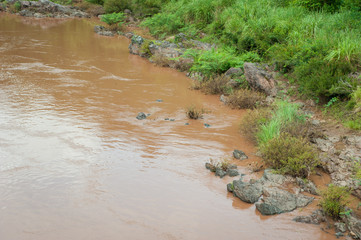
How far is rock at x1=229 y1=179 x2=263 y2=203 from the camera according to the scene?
16.1ft

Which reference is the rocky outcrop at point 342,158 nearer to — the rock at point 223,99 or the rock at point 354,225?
the rock at point 354,225

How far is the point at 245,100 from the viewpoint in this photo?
874cm

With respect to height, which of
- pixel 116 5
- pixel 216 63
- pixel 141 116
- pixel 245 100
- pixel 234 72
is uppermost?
pixel 116 5

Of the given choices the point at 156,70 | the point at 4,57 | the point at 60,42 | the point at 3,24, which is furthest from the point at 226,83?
the point at 3,24

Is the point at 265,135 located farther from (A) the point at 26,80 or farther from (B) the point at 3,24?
(B) the point at 3,24

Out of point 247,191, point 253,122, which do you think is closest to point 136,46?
point 253,122

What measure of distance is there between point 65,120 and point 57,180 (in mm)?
2629

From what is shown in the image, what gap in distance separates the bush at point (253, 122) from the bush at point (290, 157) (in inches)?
41.4

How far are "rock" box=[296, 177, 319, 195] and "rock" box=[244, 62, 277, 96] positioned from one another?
423cm

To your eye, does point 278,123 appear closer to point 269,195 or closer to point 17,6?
point 269,195

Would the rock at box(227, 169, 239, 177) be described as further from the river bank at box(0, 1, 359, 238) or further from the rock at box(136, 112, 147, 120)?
the rock at box(136, 112, 147, 120)

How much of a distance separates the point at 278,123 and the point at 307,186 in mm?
1623

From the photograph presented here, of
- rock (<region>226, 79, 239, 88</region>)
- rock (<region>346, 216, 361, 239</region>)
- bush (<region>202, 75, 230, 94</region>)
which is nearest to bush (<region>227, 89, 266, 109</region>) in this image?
rock (<region>226, 79, 239, 88</region>)

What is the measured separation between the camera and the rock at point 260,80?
927 cm
